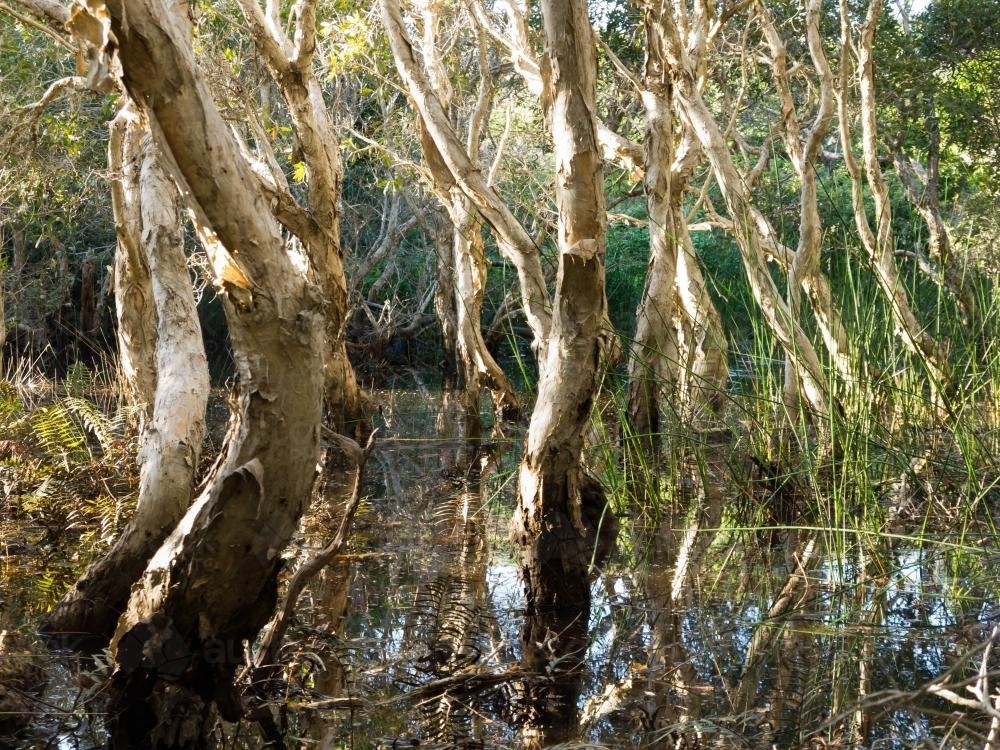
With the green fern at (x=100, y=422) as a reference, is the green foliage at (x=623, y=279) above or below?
above

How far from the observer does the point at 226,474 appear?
323 cm

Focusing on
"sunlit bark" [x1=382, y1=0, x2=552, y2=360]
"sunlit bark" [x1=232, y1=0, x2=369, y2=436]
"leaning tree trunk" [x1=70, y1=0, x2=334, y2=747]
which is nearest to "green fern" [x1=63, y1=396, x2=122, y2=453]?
"sunlit bark" [x1=232, y1=0, x2=369, y2=436]

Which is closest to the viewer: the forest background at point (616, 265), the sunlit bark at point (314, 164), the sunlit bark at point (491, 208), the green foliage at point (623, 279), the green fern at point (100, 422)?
the forest background at point (616, 265)

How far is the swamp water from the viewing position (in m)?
3.08

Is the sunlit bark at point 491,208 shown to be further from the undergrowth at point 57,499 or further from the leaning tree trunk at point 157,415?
the undergrowth at point 57,499

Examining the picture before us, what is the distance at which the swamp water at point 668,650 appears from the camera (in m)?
3.08

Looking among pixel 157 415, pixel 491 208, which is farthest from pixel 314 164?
pixel 157 415

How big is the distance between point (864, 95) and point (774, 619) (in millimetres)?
4741

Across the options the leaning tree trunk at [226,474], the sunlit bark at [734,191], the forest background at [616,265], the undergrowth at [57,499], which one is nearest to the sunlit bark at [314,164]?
the forest background at [616,265]

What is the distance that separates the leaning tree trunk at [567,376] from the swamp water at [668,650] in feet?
0.49

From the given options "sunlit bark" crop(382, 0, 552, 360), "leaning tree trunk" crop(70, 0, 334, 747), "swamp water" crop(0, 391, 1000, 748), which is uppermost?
"sunlit bark" crop(382, 0, 552, 360)

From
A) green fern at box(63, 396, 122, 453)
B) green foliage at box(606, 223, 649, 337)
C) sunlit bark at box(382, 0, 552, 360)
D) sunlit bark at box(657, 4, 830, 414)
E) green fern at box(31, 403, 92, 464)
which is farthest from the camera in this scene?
green foliage at box(606, 223, 649, 337)

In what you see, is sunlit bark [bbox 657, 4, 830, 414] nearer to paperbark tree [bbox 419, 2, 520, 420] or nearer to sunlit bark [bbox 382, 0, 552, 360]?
sunlit bark [bbox 382, 0, 552, 360]

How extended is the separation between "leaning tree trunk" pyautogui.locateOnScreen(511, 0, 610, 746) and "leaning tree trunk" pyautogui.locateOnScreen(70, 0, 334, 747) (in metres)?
1.09
